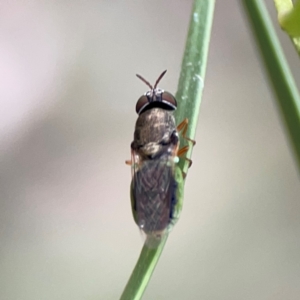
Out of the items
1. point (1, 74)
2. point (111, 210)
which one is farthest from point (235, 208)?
point (1, 74)

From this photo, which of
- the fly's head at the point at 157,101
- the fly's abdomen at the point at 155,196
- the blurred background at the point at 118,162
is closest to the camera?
the fly's abdomen at the point at 155,196

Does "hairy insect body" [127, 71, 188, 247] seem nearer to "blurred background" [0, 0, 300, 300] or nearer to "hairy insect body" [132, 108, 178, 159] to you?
"hairy insect body" [132, 108, 178, 159]

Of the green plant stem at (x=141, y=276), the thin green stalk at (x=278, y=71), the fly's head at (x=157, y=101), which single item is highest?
the fly's head at (x=157, y=101)

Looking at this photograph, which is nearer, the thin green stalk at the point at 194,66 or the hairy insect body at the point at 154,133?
the thin green stalk at the point at 194,66

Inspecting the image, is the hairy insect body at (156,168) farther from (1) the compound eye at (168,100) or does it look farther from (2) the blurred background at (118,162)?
(2) the blurred background at (118,162)

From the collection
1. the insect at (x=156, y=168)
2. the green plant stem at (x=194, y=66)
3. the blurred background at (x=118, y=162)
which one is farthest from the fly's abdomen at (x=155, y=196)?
the blurred background at (x=118, y=162)

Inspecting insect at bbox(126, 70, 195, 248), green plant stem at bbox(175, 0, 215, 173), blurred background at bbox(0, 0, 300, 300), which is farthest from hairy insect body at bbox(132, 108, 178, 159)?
blurred background at bbox(0, 0, 300, 300)

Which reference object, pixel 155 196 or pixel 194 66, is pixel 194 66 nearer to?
pixel 194 66
